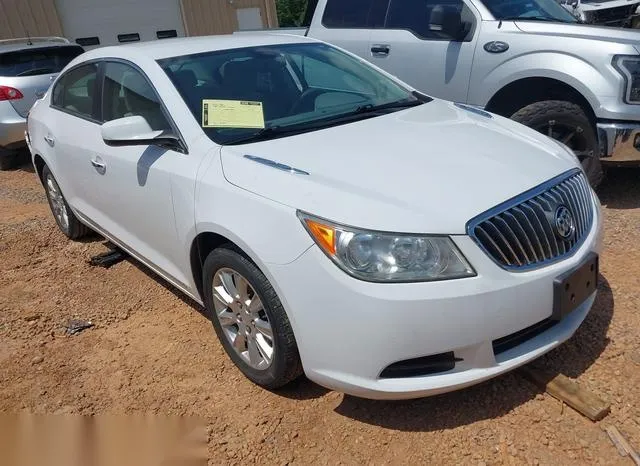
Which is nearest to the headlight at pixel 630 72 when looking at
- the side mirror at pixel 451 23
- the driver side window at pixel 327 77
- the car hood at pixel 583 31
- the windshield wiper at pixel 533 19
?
the car hood at pixel 583 31

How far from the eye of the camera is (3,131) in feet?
22.8

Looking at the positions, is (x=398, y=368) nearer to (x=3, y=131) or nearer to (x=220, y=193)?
(x=220, y=193)

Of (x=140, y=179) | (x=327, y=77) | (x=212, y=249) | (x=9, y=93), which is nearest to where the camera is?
(x=212, y=249)

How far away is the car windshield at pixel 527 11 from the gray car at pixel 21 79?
5.49 meters

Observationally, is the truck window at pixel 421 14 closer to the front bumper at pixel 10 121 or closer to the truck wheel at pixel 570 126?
the truck wheel at pixel 570 126

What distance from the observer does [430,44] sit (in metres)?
4.92

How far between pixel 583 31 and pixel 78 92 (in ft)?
12.3

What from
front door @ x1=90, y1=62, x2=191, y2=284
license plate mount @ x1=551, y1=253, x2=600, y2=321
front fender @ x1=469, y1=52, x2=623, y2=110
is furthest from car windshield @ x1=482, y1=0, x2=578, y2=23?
front door @ x1=90, y1=62, x2=191, y2=284

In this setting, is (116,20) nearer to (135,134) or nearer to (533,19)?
(533,19)

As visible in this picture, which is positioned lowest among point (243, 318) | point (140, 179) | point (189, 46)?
point (243, 318)

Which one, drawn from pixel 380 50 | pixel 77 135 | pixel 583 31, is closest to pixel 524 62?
pixel 583 31

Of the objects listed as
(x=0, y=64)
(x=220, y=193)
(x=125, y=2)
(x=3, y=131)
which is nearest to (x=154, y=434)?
(x=220, y=193)

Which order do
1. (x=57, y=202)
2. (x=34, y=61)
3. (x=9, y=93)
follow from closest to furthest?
(x=57, y=202) < (x=9, y=93) < (x=34, y=61)

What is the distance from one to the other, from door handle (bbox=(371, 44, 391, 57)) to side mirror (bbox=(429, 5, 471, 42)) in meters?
0.62
